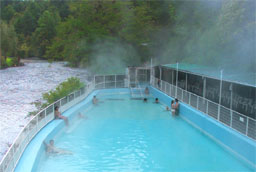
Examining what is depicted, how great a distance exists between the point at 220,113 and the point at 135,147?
3920mm

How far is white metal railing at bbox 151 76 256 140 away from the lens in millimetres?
10039

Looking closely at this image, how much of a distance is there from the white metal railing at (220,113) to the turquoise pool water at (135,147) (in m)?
1.05

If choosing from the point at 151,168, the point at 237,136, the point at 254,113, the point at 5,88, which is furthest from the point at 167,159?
the point at 5,88

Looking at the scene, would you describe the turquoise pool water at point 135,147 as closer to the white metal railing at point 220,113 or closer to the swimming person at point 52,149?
the swimming person at point 52,149

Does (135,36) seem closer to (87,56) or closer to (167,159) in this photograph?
(87,56)

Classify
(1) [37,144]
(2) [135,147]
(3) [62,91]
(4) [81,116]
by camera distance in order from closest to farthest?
(1) [37,144] → (2) [135,147] → (4) [81,116] → (3) [62,91]

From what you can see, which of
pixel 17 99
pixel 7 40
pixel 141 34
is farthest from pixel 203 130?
pixel 7 40

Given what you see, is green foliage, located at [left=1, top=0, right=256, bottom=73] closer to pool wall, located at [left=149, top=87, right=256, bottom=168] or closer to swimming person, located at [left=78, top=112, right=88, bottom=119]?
pool wall, located at [left=149, top=87, right=256, bottom=168]

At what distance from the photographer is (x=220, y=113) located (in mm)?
12359

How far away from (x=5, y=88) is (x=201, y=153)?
94.4 feet

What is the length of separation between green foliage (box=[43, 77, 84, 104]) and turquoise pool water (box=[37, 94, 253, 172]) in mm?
1509

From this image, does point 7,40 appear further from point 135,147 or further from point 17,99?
point 135,147

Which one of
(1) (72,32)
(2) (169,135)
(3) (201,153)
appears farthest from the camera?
(1) (72,32)

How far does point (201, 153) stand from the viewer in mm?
11148
